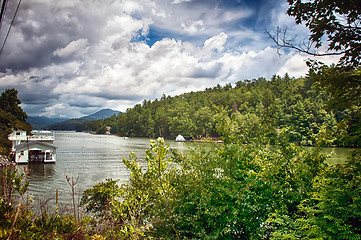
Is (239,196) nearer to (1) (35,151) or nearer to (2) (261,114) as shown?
(2) (261,114)

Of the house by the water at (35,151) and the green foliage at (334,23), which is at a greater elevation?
the green foliage at (334,23)

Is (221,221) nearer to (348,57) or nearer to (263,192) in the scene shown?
(263,192)

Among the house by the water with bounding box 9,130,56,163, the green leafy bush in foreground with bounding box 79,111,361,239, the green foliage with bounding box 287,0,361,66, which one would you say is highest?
the green foliage with bounding box 287,0,361,66

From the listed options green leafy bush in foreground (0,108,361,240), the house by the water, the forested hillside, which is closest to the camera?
green leafy bush in foreground (0,108,361,240)

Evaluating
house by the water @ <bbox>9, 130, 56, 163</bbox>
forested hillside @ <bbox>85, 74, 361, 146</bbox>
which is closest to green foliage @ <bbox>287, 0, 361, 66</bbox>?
forested hillside @ <bbox>85, 74, 361, 146</bbox>

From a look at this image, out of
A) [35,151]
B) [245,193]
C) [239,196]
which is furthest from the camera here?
[35,151]

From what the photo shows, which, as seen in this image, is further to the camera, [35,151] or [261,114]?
[35,151]

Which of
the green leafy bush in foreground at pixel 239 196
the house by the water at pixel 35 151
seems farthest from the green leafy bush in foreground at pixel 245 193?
the house by the water at pixel 35 151

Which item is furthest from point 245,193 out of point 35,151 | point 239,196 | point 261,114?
point 35,151

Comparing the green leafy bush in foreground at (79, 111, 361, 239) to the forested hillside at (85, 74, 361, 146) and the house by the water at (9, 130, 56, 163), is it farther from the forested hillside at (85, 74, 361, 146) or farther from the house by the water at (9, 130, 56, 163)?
the house by the water at (9, 130, 56, 163)

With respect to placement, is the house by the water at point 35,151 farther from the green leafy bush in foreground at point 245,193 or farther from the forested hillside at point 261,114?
the green leafy bush in foreground at point 245,193

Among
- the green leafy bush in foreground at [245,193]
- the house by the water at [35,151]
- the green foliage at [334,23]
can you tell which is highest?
the green foliage at [334,23]

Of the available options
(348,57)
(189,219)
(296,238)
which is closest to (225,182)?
A: (189,219)

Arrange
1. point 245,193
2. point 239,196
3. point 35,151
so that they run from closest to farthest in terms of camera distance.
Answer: point 239,196 → point 245,193 → point 35,151
